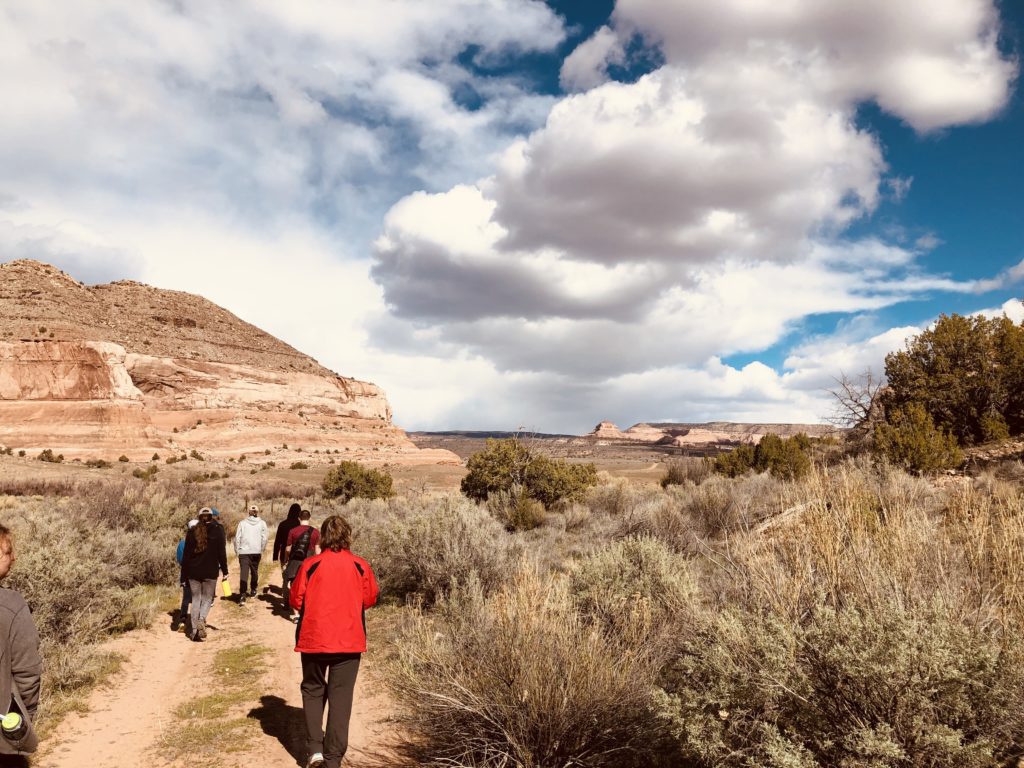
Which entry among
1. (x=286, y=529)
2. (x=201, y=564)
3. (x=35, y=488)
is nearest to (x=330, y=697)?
(x=201, y=564)

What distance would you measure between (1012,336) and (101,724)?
3026cm

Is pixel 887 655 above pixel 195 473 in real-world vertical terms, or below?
above

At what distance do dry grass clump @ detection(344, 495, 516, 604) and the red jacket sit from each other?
415cm

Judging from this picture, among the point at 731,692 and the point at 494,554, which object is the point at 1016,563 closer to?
the point at 731,692

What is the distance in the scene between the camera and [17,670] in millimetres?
3051

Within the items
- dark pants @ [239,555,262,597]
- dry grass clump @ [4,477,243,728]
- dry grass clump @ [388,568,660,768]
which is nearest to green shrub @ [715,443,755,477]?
dark pants @ [239,555,262,597]

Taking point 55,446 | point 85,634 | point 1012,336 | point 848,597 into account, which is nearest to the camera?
point 848,597

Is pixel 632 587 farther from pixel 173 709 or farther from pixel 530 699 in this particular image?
pixel 173 709

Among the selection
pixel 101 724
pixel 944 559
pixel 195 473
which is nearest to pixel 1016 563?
pixel 944 559

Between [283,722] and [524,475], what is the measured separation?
14.2 meters

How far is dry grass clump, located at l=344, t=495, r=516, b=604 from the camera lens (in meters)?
9.41

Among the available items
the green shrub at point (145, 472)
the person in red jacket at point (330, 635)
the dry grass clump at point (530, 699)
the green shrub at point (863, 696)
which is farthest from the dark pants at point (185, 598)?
the green shrub at point (145, 472)

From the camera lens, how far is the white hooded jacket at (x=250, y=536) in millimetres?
10820

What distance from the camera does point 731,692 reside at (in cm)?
329
